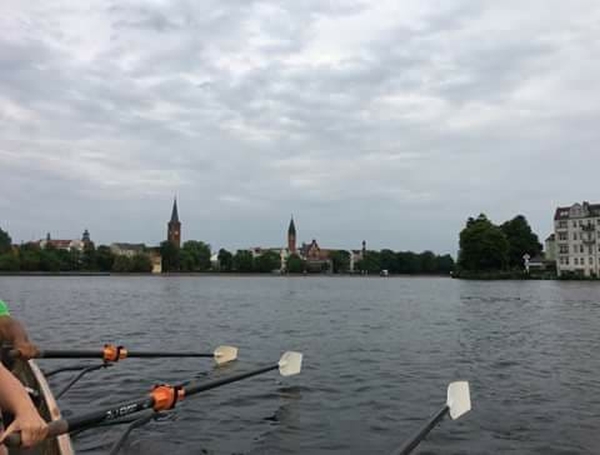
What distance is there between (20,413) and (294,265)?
193 m

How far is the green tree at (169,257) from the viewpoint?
6339 inches

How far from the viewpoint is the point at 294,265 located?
194875mm

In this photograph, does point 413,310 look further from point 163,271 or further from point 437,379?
point 163,271

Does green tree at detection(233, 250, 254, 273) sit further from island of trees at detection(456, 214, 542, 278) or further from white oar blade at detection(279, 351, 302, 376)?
white oar blade at detection(279, 351, 302, 376)

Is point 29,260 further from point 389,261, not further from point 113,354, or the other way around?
point 113,354

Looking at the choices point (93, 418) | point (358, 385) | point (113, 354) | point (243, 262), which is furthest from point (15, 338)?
point (243, 262)

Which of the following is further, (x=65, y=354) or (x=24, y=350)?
(x=65, y=354)

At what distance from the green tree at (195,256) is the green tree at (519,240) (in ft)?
302

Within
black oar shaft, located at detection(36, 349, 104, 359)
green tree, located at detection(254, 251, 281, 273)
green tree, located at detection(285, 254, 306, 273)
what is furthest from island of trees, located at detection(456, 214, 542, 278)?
black oar shaft, located at detection(36, 349, 104, 359)

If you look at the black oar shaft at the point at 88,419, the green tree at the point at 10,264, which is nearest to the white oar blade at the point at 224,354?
the black oar shaft at the point at 88,419

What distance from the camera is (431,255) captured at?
19338 cm

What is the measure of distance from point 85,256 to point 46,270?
45.8ft

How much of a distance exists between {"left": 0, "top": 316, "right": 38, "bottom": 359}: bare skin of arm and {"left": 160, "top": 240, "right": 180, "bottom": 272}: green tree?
158803mm

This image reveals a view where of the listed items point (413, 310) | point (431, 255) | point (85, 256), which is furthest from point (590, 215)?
point (85, 256)
